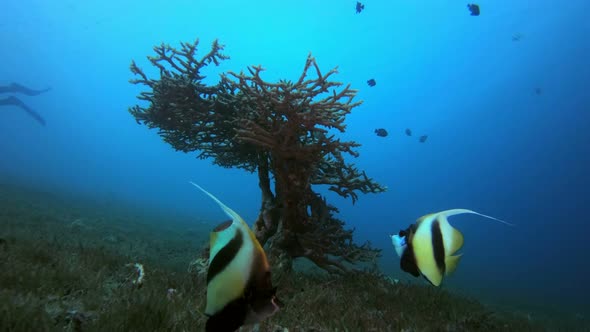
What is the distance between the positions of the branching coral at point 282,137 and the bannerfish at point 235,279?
410 centimetres

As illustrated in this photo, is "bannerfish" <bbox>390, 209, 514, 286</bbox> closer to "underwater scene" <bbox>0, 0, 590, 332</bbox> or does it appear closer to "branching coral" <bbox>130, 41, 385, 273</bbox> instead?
"underwater scene" <bbox>0, 0, 590, 332</bbox>

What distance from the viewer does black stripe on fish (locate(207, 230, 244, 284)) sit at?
1.21 m

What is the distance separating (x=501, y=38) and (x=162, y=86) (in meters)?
78.3

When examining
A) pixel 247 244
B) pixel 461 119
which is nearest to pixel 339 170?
pixel 247 244

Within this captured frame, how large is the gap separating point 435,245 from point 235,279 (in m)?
1.31

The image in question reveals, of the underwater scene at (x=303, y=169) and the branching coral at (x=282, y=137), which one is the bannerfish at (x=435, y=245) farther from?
the branching coral at (x=282, y=137)

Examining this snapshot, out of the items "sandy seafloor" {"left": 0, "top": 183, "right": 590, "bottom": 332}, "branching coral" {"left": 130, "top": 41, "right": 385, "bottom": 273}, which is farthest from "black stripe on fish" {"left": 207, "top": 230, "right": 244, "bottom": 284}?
"branching coral" {"left": 130, "top": 41, "right": 385, "bottom": 273}

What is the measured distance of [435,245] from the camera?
188 cm

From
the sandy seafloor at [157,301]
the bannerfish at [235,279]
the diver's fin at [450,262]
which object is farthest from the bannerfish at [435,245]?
the sandy seafloor at [157,301]

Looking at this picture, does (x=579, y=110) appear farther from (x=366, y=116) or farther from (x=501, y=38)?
(x=366, y=116)

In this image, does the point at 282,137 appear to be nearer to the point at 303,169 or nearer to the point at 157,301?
the point at 303,169

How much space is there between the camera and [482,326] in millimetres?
4832

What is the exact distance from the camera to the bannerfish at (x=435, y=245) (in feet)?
6.15

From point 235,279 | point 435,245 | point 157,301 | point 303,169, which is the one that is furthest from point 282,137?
point 235,279
